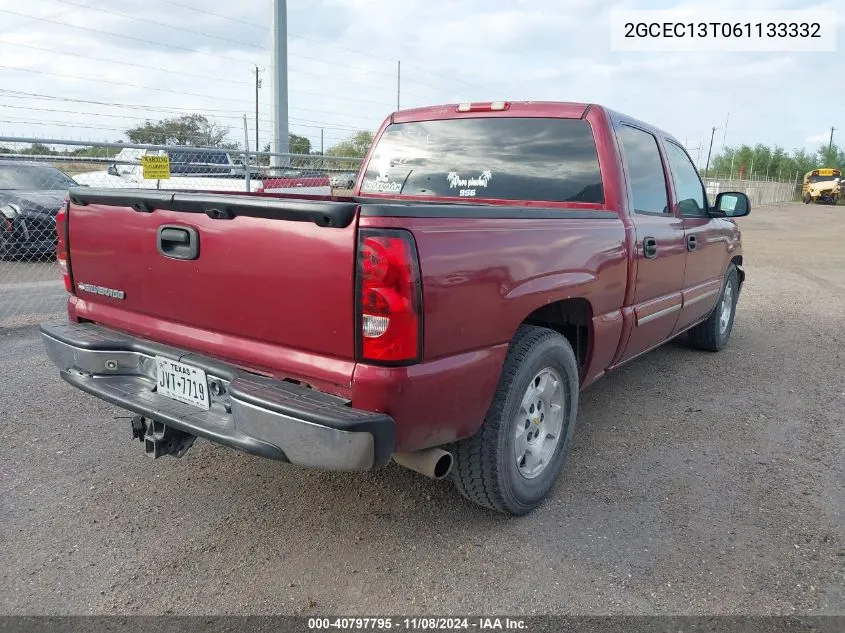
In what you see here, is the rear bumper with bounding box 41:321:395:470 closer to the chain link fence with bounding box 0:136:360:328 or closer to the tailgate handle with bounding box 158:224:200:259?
the tailgate handle with bounding box 158:224:200:259

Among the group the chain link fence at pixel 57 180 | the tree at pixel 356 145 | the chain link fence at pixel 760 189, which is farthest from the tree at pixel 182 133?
Result: the chain link fence at pixel 760 189

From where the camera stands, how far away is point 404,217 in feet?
7.29

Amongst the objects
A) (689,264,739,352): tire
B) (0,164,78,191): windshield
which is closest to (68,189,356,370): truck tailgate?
(689,264,739,352): tire

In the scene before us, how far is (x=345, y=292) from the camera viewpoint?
7.37ft

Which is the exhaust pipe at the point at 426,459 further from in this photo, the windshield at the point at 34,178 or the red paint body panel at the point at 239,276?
the windshield at the point at 34,178

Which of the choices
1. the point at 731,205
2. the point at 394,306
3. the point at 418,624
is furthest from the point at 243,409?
the point at 731,205

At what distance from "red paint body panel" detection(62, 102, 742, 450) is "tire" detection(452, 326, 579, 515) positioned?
0.13m

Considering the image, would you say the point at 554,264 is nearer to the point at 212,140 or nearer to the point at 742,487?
the point at 742,487

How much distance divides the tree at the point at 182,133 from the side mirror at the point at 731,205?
747cm

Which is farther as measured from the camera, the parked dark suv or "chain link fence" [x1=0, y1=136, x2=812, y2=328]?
the parked dark suv

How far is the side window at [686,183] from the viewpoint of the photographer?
4648 mm

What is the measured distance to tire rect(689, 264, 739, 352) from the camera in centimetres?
580

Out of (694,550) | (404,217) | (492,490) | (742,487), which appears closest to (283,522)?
(492,490)

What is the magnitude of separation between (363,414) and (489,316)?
65cm
